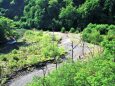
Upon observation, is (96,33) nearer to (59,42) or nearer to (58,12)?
(59,42)

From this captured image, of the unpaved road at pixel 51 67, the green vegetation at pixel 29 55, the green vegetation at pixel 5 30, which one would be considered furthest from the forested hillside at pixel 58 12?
the green vegetation at pixel 5 30

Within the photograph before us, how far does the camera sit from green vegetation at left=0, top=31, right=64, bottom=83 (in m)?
60.5

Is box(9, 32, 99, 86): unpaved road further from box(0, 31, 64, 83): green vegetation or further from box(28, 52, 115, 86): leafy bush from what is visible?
box(28, 52, 115, 86): leafy bush

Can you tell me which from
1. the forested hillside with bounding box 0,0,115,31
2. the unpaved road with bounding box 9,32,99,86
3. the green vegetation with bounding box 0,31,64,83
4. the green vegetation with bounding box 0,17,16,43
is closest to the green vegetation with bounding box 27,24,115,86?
the unpaved road with bounding box 9,32,99,86

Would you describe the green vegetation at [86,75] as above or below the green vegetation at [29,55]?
above

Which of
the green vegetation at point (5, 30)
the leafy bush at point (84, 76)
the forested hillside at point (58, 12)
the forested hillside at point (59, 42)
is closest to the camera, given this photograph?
the leafy bush at point (84, 76)

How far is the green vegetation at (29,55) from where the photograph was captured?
199ft

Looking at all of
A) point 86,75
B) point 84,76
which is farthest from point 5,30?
point 84,76

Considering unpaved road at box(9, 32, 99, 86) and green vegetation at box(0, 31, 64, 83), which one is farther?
green vegetation at box(0, 31, 64, 83)

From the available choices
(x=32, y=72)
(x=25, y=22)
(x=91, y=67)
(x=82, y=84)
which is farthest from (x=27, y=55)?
(x=25, y=22)

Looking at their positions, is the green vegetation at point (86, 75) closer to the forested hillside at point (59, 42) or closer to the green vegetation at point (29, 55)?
the forested hillside at point (59, 42)

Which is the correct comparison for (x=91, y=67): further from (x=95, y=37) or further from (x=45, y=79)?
(x=95, y=37)

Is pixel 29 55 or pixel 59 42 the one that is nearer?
pixel 29 55

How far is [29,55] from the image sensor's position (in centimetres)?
6656
